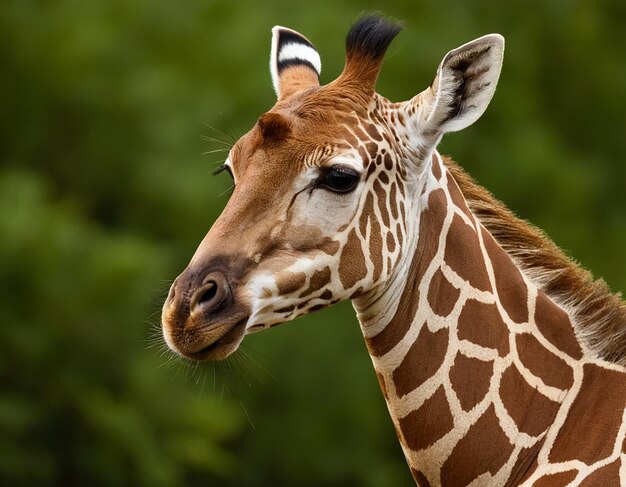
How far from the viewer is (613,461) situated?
6.81 meters

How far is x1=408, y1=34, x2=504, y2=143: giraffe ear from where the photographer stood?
7113 mm

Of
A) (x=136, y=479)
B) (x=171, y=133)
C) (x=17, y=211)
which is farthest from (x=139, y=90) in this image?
(x=136, y=479)

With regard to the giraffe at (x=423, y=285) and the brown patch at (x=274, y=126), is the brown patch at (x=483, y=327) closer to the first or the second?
the giraffe at (x=423, y=285)

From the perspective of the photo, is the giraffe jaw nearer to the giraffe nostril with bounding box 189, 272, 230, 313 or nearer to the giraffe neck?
the giraffe nostril with bounding box 189, 272, 230, 313

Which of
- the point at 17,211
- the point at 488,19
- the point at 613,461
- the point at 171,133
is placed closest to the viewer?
the point at 613,461

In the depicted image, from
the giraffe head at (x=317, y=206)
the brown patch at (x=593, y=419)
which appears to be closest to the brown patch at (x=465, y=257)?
the giraffe head at (x=317, y=206)

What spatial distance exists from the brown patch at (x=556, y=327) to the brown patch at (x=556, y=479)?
68 centimetres

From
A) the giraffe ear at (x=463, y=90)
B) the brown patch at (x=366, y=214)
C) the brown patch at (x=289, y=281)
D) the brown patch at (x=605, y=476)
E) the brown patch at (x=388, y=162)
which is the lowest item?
the brown patch at (x=605, y=476)

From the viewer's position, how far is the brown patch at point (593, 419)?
6918mm

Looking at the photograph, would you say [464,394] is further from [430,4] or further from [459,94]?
[430,4]

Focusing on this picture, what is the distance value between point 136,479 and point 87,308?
3149mm

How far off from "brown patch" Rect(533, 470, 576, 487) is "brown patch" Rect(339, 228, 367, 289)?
1.38 m

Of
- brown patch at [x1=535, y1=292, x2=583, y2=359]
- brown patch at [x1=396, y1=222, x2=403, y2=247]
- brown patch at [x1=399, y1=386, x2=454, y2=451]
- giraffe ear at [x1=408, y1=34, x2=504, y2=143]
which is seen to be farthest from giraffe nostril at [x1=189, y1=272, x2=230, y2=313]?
brown patch at [x1=535, y1=292, x2=583, y2=359]

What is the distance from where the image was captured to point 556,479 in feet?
22.6
